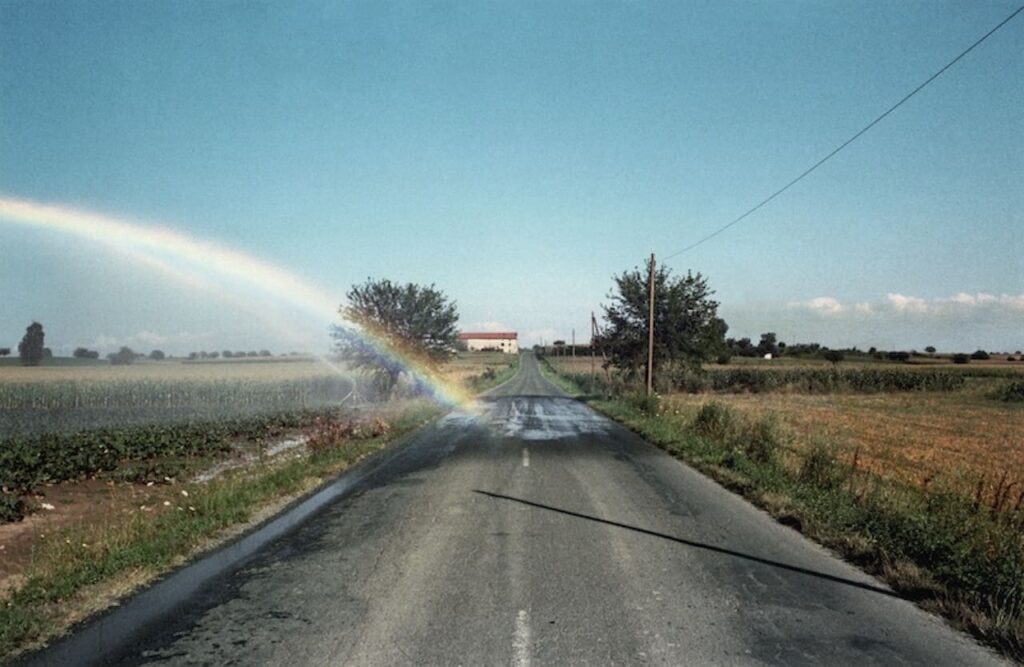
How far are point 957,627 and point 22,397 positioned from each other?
50451mm

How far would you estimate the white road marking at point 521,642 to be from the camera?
450 cm

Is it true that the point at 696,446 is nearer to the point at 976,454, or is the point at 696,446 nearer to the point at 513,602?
the point at 976,454

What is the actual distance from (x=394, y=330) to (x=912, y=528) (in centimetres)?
3413

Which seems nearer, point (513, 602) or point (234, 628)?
point (234, 628)

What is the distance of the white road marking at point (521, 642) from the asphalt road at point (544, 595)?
16mm

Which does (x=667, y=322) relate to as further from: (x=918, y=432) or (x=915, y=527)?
(x=915, y=527)

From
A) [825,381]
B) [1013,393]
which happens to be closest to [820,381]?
[825,381]

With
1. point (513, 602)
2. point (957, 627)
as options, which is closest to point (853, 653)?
point (957, 627)

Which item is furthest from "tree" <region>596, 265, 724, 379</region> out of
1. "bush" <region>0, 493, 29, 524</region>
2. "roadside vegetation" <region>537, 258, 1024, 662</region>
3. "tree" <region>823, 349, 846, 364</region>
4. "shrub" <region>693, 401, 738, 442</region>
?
"tree" <region>823, 349, 846, 364</region>

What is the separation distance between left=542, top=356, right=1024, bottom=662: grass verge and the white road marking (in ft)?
A: 12.1

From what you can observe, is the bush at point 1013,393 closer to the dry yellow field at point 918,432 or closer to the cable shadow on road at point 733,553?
the dry yellow field at point 918,432

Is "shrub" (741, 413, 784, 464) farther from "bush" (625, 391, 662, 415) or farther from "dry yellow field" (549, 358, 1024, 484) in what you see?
"bush" (625, 391, 662, 415)

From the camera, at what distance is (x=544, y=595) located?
592 cm

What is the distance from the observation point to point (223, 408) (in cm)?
3584
